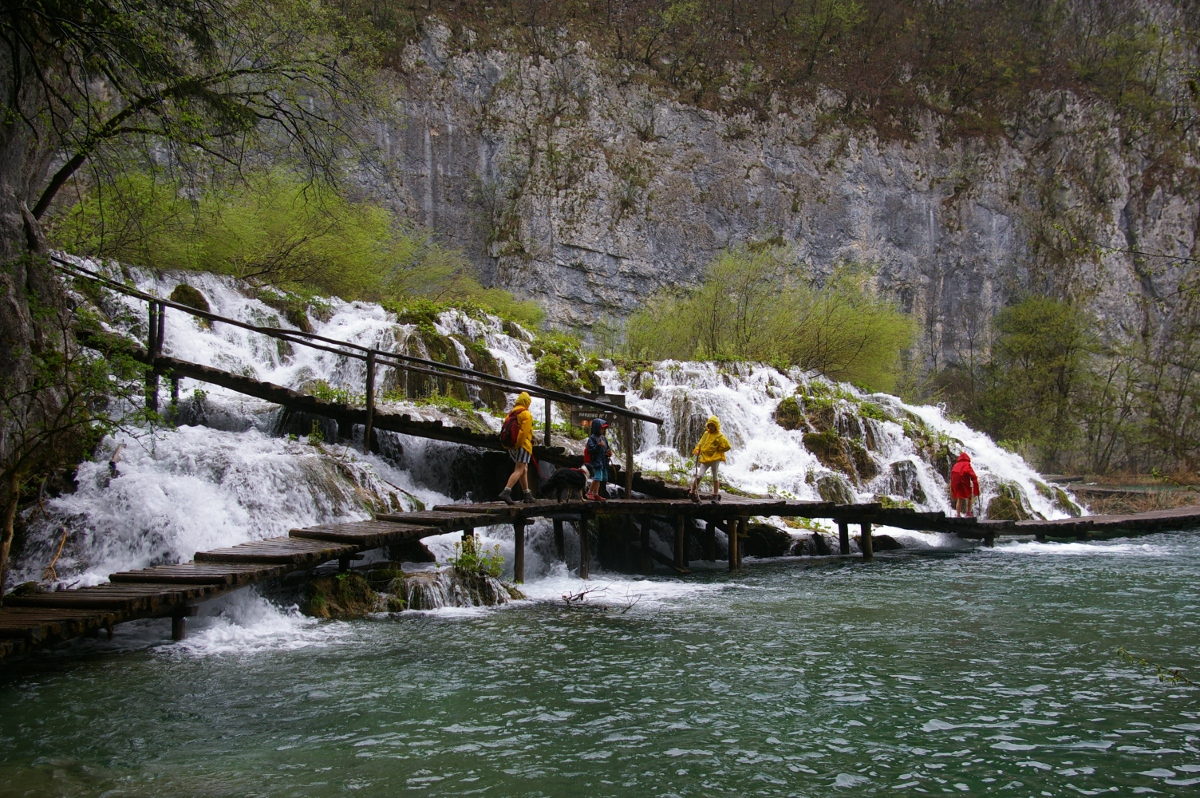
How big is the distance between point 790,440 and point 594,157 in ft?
77.7

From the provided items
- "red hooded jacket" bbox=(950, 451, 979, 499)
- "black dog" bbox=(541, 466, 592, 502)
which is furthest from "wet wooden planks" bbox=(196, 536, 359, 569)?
"red hooded jacket" bbox=(950, 451, 979, 499)

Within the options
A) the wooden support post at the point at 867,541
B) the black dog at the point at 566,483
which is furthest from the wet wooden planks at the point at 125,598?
the wooden support post at the point at 867,541

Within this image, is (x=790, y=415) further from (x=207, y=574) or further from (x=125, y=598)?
(x=125, y=598)

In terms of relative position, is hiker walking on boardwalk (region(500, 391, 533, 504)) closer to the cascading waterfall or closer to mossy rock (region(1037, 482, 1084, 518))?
the cascading waterfall

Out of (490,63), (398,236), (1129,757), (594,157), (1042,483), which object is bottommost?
(1129,757)

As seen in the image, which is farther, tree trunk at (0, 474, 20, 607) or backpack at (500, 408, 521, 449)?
backpack at (500, 408, 521, 449)

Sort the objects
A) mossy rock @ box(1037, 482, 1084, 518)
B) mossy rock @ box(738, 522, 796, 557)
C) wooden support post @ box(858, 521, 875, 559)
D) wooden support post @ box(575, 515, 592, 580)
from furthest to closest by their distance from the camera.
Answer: mossy rock @ box(1037, 482, 1084, 518) → mossy rock @ box(738, 522, 796, 557) → wooden support post @ box(858, 521, 875, 559) → wooden support post @ box(575, 515, 592, 580)

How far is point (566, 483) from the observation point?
12.0 meters

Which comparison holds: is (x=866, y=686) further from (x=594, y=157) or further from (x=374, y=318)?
(x=594, y=157)

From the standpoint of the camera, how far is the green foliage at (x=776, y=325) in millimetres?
27609

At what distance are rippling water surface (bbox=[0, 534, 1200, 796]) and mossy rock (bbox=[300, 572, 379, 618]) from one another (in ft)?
1.16

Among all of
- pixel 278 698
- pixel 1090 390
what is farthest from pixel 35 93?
pixel 1090 390

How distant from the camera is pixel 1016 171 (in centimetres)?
4447

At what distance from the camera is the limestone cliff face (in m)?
37.5
